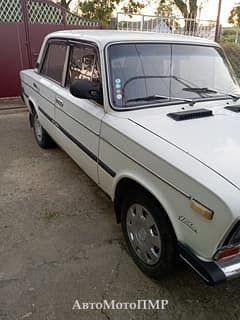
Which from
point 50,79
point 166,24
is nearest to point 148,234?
point 50,79

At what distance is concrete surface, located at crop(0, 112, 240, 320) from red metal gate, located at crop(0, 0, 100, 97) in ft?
14.5

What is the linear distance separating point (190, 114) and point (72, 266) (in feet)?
5.22

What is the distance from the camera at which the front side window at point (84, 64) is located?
2803mm

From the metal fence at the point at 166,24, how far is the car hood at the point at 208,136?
22.8 ft

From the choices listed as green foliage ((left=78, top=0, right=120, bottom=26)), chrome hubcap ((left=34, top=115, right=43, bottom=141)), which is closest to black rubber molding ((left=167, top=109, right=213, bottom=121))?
chrome hubcap ((left=34, top=115, right=43, bottom=141))

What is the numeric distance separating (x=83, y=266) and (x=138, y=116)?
1336mm

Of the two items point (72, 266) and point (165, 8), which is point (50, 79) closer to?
point (72, 266)

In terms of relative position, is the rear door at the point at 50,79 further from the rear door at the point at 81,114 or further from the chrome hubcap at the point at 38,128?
the chrome hubcap at the point at 38,128

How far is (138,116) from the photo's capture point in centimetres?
238

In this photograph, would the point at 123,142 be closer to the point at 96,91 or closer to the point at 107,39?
the point at 96,91

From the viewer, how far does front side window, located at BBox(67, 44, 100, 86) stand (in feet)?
9.20

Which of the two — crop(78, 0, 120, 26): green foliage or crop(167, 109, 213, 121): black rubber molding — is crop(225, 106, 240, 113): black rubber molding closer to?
crop(167, 109, 213, 121): black rubber molding

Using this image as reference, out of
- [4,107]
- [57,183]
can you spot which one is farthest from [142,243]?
[4,107]

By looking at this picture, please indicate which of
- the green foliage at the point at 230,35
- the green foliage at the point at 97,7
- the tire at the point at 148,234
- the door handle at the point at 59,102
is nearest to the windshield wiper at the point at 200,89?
the tire at the point at 148,234
